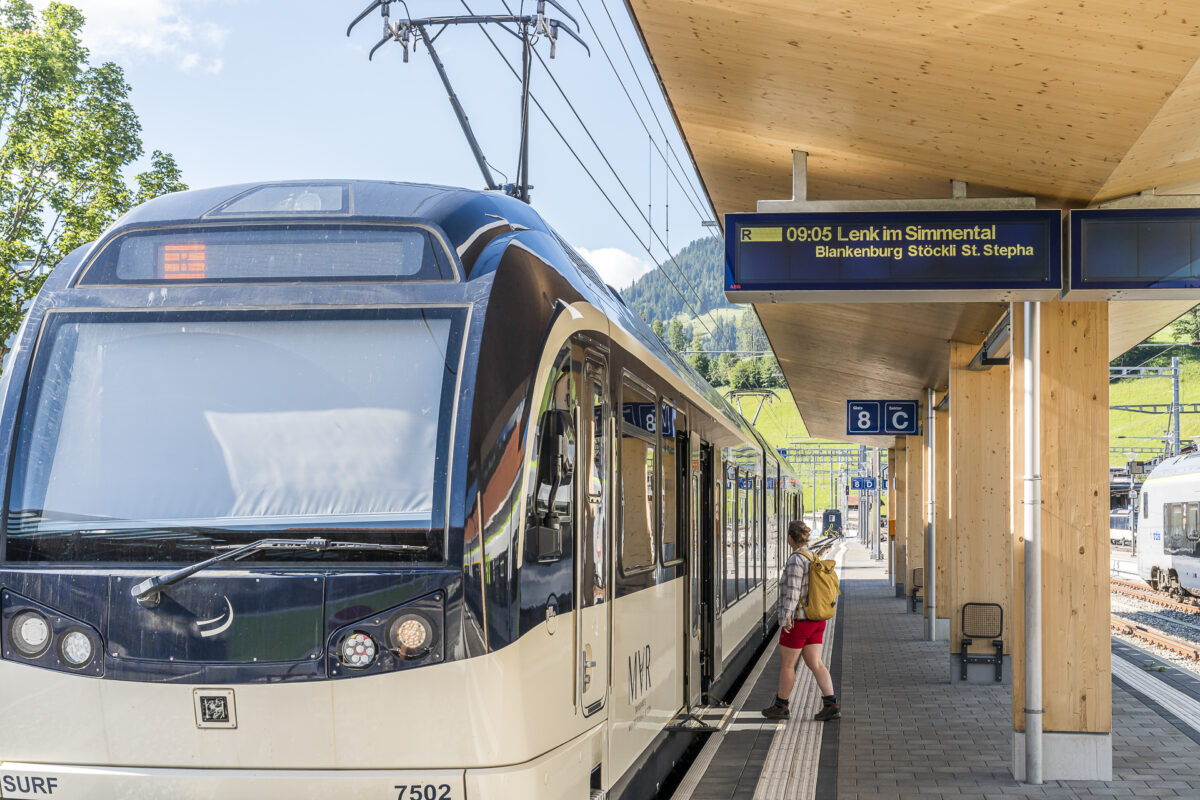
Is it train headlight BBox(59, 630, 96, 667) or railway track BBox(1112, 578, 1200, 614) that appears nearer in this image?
train headlight BBox(59, 630, 96, 667)

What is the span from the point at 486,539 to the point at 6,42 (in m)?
25.3

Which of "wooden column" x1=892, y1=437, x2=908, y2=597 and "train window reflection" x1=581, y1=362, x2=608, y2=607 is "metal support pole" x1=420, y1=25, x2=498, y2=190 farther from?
"wooden column" x1=892, y1=437, x2=908, y2=597

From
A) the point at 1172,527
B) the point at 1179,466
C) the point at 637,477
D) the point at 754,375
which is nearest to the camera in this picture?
the point at 637,477

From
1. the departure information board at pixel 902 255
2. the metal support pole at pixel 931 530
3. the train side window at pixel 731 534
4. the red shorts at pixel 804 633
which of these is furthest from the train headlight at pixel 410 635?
the metal support pole at pixel 931 530

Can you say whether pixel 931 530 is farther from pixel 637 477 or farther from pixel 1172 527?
pixel 1172 527

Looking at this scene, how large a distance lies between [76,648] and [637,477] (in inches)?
127

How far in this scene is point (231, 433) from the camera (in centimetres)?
462

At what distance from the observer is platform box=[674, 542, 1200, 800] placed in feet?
27.4

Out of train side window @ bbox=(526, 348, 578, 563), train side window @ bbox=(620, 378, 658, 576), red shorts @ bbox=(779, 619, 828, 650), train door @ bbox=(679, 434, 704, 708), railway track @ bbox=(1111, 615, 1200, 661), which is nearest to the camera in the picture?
train side window @ bbox=(526, 348, 578, 563)

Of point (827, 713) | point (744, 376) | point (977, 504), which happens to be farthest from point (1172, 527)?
point (744, 376)

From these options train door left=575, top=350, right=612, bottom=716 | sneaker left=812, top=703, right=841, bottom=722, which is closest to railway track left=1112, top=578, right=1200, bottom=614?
sneaker left=812, top=703, right=841, bottom=722

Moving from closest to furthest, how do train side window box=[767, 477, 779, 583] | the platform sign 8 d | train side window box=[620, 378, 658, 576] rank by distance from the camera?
train side window box=[620, 378, 658, 576]
train side window box=[767, 477, 779, 583]
the platform sign 8 d

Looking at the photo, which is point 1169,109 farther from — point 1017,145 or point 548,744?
point 548,744

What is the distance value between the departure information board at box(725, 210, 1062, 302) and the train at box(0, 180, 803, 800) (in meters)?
3.16
